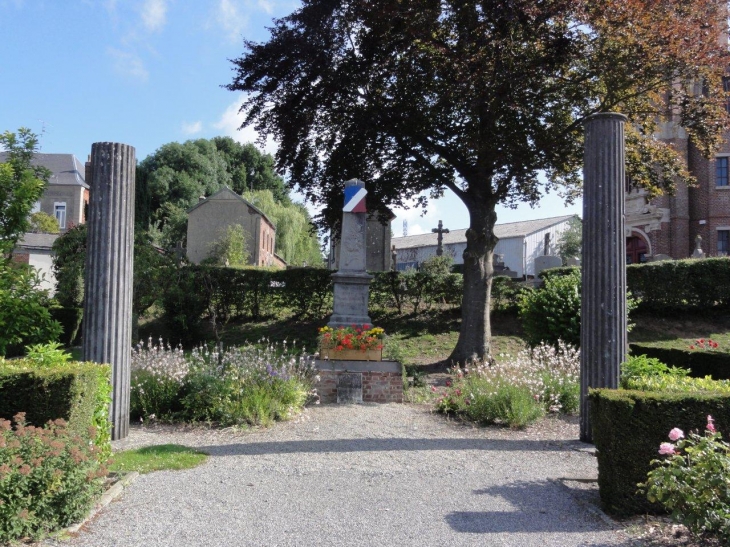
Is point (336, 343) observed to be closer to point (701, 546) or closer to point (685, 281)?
point (701, 546)

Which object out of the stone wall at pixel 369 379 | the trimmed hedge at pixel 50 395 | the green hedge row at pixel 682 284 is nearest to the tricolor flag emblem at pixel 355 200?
the stone wall at pixel 369 379

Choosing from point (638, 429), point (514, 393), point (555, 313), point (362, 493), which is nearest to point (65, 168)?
point (555, 313)

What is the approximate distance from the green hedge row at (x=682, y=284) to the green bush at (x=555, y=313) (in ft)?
15.4

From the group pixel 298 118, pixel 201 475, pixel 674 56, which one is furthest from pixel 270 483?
pixel 674 56

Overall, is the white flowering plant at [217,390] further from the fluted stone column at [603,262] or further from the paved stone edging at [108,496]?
the fluted stone column at [603,262]

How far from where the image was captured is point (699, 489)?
Answer: 150 inches

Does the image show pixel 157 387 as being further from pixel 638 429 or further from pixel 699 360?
pixel 699 360

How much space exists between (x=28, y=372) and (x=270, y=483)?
219cm

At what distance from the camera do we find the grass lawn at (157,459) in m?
5.61

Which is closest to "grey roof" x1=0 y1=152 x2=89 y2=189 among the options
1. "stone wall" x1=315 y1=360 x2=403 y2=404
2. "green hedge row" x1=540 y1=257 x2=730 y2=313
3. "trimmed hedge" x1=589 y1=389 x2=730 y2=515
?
"green hedge row" x1=540 y1=257 x2=730 y2=313

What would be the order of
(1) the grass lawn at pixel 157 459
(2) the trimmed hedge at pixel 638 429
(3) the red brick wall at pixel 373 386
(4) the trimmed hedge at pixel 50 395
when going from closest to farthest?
(2) the trimmed hedge at pixel 638 429 → (4) the trimmed hedge at pixel 50 395 → (1) the grass lawn at pixel 157 459 → (3) the red brick wall at pixel 373 386

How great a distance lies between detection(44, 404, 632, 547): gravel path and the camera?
13.5 feet

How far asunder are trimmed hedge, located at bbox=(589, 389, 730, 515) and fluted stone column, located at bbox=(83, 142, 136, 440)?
198 inches

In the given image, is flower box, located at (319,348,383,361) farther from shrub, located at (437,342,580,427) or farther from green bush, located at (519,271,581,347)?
green bush, located at (519,271,581,347)
